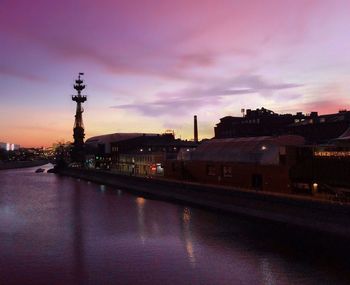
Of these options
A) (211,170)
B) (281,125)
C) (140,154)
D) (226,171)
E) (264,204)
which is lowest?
(264,204)

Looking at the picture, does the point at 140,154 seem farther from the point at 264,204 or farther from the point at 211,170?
the point at 264,204

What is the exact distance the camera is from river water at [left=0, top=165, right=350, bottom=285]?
25922 millimetres

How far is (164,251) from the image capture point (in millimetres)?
32625

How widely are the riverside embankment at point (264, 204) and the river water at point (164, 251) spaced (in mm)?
1126

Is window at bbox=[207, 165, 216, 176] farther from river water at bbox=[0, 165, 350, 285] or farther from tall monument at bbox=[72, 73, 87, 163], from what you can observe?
tall monument at bbox=[72, 73, 87, 163]

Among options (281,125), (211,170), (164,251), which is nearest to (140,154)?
(281,125)

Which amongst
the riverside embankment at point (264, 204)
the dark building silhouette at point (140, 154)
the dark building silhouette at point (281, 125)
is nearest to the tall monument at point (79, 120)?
the dark building silhouette at point (140, 154)

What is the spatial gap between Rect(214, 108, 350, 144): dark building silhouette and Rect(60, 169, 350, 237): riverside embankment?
39.4m

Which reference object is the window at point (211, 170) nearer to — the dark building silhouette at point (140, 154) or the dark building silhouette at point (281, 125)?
the dark building silhouette at point (140, 154)

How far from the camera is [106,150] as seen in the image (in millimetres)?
181250

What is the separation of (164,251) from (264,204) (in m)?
15.4

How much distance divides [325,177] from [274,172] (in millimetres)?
8499

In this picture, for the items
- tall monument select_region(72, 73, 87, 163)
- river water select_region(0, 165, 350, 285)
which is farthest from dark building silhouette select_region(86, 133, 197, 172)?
river water select_region(0, 165, 350, 285)

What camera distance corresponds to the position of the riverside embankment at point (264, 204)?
114 feet
